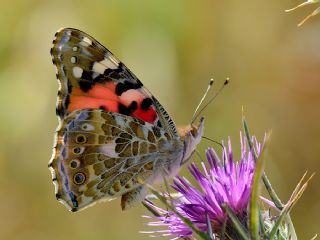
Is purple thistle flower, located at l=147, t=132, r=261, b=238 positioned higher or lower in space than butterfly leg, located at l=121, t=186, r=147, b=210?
higher

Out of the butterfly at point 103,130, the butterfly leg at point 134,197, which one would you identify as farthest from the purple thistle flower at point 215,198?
the butterfly at point 103,130

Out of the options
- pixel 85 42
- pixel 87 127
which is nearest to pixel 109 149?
pixel 87 127

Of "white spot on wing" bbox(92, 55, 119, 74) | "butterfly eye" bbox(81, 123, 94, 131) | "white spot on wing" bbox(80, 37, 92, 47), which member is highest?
"white spot on wing" bbox(80, 37, 92, 47)

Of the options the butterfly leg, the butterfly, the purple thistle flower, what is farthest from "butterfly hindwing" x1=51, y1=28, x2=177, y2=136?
the purple thistle flower

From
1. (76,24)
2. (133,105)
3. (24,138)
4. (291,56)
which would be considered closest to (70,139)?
(133,105)

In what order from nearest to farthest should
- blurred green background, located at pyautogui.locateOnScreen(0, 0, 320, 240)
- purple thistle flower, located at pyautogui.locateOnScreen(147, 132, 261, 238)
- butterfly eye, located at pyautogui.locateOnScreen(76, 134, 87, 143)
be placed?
purple thistle flower, located at pyautogui.locateOnScreen(147, 132, 261, 238) → butterfly eye, located at pyautogui.locateOnScreen(76, 134, 87, 143) → blurred green background, located at pyautogui.locateOnScreen(0, 0, 320, 240)

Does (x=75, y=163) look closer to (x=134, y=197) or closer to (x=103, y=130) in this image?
(x=103, y=130)

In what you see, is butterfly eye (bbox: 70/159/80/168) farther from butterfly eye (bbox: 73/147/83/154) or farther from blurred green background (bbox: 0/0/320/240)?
blurred green background (bbox: 0/0/320/240)

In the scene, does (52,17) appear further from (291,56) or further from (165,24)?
(291,56)
